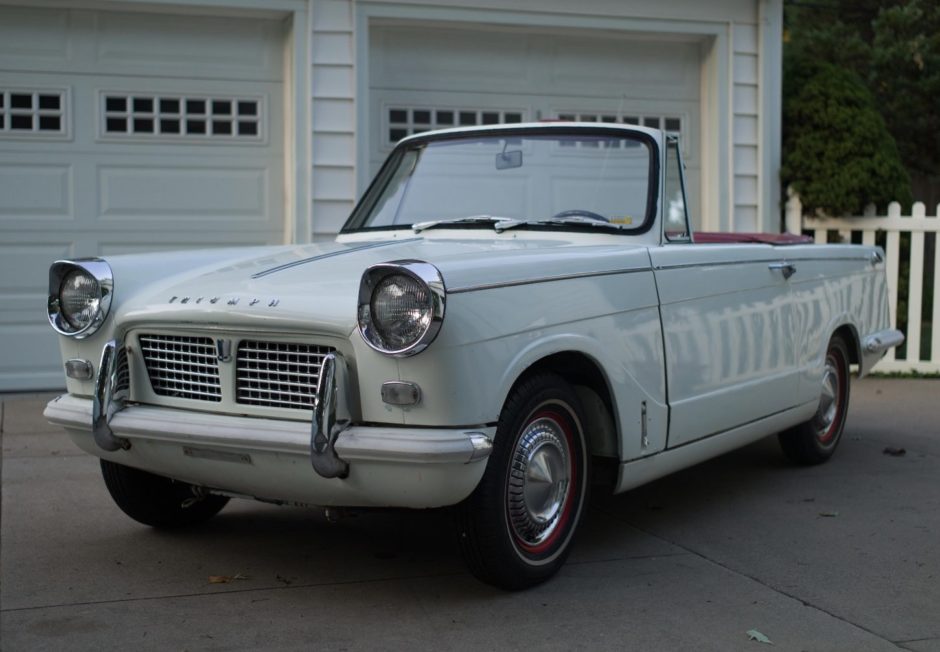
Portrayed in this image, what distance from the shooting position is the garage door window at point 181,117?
8516mm

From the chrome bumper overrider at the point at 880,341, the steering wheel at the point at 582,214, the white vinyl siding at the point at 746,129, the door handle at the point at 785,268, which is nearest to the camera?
the steering wheel at the point at 582,214

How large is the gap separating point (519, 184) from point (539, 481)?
170cm

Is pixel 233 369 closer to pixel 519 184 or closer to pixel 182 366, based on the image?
pixel 182 366

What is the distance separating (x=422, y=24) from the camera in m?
9.04

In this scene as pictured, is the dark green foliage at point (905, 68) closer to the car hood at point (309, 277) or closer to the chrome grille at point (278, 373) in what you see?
the car hood at point (309, 277)

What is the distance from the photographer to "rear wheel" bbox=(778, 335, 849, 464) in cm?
612

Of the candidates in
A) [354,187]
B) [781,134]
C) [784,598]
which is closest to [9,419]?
[354,187]

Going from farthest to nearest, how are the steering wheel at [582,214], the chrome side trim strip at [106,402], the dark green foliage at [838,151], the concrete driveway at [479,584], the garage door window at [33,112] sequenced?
the dark green foliage at [838,151]
the garage door window at [33,112]
the steering wheel at [582,214]
the chrome side trim strip at [106,402]
the concrete driveway at [479,584]

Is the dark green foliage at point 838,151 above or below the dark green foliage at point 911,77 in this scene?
below

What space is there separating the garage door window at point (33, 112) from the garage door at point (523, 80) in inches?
88.4

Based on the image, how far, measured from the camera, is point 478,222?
5.00 metres

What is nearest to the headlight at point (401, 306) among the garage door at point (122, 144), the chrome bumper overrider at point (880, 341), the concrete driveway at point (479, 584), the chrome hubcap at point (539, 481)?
the chrome hubcap at point (539, 481)

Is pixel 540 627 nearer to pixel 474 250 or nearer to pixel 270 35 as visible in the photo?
pixel 474 250

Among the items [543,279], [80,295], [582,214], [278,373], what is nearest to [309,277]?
[278,373]
